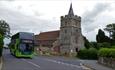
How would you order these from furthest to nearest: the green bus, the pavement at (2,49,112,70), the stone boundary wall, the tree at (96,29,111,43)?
the tree at (96,29,111,43)
the green bus
the stone boundary wall
the pavement at (2,49,112,70)

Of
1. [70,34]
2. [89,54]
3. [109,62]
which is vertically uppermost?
[70,34]

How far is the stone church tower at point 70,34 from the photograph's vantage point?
110 m

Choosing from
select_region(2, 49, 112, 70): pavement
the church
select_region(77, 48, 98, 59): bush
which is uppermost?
the church

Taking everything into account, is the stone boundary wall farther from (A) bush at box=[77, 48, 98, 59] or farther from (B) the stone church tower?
(B) the stone church tower

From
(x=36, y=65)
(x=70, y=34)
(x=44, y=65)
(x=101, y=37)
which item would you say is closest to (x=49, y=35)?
(x=70, y=34)

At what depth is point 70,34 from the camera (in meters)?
110

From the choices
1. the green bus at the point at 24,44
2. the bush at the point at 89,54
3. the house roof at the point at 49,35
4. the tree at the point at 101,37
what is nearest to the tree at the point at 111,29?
the tree at the point at 101,37

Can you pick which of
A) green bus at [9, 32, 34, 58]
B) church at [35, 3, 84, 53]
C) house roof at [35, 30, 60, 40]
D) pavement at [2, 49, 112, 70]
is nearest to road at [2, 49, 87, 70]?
pavement at [2, 49, 112, 70]

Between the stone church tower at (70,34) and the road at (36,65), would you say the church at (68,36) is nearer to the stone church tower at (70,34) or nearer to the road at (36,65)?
the stone church tower at (70,34)

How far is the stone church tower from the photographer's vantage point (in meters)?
110

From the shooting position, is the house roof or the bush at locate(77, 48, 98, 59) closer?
the bush at locate(77, 48, 98, 59)

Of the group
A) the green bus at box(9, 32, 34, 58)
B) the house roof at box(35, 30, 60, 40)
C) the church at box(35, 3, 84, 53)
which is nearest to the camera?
the green bus at box(9, 32, 34, 58)

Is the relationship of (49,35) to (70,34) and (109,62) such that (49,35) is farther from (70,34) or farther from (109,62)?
(109,62)

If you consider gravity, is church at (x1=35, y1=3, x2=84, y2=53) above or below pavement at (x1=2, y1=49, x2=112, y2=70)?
above
